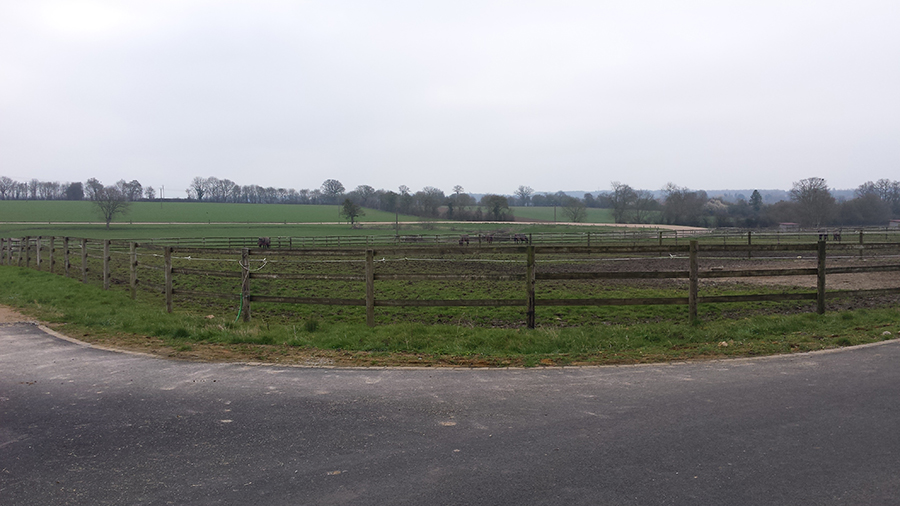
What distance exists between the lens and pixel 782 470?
418 centimetres

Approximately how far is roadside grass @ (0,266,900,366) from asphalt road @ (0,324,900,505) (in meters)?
0.70

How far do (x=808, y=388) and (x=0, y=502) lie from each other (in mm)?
6963

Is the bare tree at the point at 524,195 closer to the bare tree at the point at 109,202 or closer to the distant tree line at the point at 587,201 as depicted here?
the distant tree line at the point at 587,201

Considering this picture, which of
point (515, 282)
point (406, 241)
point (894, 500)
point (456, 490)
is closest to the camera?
point (894, 500)

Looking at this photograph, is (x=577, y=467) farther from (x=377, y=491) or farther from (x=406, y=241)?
(x=406, y=241)

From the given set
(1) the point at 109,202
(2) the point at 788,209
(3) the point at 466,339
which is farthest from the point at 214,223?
(3) the point at 466,339

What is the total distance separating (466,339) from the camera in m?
8.98

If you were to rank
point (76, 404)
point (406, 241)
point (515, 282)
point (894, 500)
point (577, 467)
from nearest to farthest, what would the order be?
point (894, 500) < point (577, 467) < point (76, 404) < point (515, 282) < point (406, 241)

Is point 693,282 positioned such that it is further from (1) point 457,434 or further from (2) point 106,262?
(2) point 106,262

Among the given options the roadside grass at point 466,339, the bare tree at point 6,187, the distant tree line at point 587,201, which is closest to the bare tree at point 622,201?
the distant tree line at point 587,201

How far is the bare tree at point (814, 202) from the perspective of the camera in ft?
305

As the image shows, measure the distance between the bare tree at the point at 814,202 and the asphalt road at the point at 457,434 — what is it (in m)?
100

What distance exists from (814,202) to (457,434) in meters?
106

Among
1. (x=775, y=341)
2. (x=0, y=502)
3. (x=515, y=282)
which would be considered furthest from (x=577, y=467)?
(x=515, y=282)
